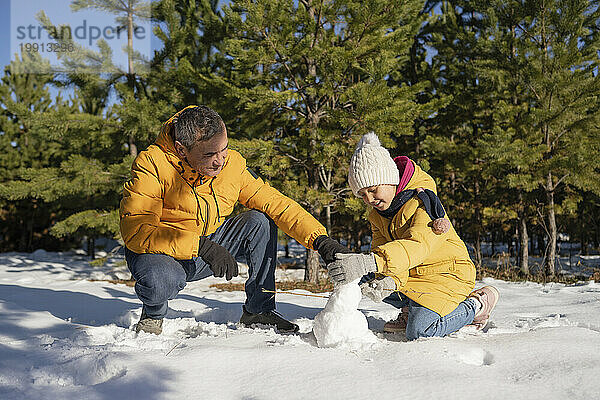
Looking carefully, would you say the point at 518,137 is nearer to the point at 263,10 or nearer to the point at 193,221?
the point at 263,10

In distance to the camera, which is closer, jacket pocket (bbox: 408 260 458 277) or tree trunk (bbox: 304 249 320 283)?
jacket pocket (bbox: 408 260 458 277)

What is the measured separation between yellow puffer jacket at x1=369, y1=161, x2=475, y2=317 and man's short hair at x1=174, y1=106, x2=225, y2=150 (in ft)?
3.40

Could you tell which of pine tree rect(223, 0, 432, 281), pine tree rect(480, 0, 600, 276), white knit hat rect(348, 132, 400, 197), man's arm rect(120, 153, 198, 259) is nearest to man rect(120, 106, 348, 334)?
man's arm rect(120, 153, 198, 259)

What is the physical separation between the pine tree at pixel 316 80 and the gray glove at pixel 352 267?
3.68 metres

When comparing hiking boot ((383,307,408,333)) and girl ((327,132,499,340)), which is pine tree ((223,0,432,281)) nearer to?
girl ((327,132,499,340))

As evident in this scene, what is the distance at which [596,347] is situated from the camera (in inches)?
74.0

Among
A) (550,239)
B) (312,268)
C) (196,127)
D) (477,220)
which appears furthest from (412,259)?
(477,220)

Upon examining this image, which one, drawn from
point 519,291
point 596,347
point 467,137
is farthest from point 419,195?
point 467,137

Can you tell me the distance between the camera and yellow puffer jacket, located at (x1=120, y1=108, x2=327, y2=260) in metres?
2.23

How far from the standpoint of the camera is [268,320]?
2.53m

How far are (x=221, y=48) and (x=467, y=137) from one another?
19.3 ft

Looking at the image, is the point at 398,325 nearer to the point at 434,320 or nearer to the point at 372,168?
the point at 434,320

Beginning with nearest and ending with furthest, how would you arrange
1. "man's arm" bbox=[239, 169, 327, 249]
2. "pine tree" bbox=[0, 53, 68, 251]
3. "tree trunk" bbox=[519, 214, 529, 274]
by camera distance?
"man's arm" bbox=[239, 169, 327, 249] < "tree trunk" bbox=[519, 214, 529, 274] < "pine tree" bbox=[0, 53, 68, 251]

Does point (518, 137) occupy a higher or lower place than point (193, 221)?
higher
